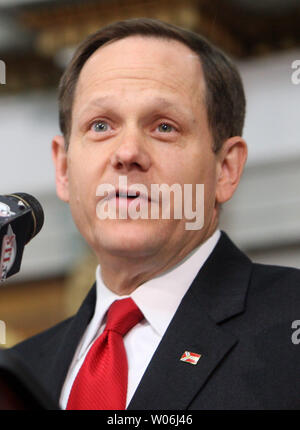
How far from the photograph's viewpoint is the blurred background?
649 cm

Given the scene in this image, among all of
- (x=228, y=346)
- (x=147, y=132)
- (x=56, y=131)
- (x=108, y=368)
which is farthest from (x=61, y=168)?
(x=56, y=131)

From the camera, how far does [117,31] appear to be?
7.22 feet

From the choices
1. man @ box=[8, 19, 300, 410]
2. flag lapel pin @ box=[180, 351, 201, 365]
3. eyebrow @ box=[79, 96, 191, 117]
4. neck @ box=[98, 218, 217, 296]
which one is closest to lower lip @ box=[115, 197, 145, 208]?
man @ box=[8, 19, 300, 410]

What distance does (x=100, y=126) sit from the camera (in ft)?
6.77

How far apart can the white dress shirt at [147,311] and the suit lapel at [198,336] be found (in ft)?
0.12

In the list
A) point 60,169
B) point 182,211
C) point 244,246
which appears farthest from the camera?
point 244,246

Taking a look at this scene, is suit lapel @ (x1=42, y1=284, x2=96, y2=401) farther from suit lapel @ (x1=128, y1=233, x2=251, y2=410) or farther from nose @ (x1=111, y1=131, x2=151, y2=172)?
nose @ (x1=111, y1=131, x2=151, y2=172)

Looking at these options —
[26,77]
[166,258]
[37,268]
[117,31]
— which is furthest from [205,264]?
[26,77]

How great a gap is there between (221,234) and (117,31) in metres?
0.63

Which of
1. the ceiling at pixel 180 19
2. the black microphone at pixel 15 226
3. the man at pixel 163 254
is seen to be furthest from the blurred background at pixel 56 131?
Result: the black microphone at pixel 15 226

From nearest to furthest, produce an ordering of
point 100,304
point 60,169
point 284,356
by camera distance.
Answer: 1. point 284,356
2. point 100,304
3. point 60,169

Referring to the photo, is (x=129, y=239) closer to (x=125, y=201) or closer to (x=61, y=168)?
(x=125, y=201)

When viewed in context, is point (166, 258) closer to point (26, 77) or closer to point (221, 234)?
point (221, 234)

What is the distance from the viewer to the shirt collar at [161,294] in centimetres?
199
